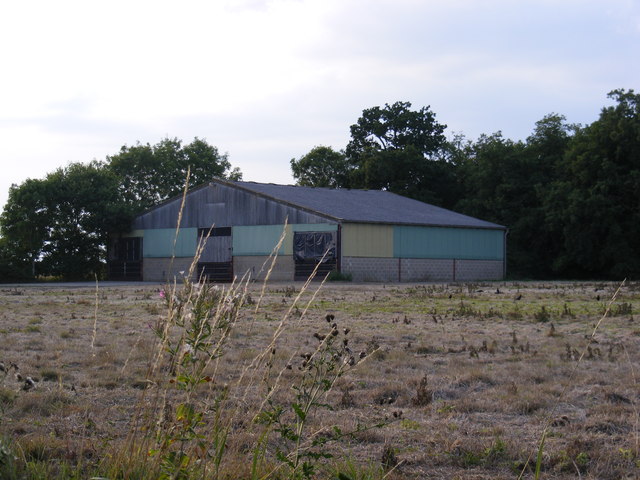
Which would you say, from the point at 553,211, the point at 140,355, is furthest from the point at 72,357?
the point at 553,211

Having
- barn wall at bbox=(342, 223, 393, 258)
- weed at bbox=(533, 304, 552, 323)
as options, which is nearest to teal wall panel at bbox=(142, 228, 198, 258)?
barn wall at bbox=(342, 223, 393, 258)

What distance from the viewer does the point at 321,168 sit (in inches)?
2995

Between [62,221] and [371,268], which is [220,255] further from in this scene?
[62,221]

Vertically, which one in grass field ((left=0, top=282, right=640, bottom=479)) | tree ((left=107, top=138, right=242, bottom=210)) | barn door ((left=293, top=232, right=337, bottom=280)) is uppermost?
tree ((left=107, top=138, right=242, bottom=210))

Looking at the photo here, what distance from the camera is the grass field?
4.20 metres

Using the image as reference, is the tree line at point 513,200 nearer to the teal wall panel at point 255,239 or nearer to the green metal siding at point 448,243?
the green metal siding at point 448,243

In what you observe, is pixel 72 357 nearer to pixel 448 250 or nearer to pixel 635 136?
pixel 448 250

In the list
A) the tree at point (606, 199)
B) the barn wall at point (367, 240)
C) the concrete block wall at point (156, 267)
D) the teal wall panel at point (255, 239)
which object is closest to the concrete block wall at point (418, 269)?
the barn wall at point (367, 240)

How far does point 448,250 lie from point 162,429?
4189 centimetres

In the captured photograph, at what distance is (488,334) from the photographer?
12.8 metres

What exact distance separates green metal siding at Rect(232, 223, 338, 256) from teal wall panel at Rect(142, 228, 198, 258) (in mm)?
2803

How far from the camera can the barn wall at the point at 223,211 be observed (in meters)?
43.8

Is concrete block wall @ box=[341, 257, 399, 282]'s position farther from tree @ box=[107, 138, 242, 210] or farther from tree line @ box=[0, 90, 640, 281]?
tree @ box=[107, 138, 242, 210]

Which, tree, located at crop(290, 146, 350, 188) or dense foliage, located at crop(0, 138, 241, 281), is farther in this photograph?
tree, located at crop(290, 146, 350, 188)
